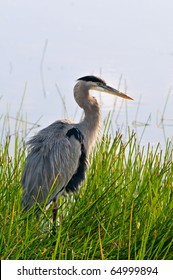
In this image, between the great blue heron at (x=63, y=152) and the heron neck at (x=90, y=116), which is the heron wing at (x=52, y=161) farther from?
the heron neck at (x=90, y=116)

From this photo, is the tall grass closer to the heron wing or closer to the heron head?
the heron wing

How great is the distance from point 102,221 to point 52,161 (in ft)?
3.24

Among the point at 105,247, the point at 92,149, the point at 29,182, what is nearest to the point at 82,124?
the point at 92,149

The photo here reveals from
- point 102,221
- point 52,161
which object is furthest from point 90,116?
point 102,221

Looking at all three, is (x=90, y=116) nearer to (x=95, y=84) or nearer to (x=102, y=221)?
(x=95, y=84)

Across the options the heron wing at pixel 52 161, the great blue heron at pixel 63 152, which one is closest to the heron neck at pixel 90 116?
the great blue heron at pixel 63 152

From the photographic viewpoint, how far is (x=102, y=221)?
13.0 feet

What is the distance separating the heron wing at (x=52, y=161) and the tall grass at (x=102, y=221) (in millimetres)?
107

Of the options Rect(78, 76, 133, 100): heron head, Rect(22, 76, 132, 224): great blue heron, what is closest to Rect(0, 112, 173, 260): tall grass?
Rect(22, 76, 132, 224): great blue heron

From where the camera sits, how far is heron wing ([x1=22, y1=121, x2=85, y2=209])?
4691 millimetres

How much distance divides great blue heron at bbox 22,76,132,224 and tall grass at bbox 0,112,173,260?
9 cm

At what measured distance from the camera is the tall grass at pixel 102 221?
347cm
